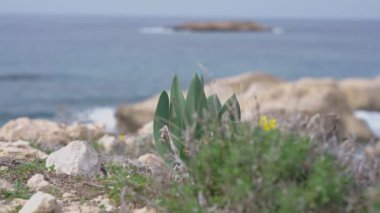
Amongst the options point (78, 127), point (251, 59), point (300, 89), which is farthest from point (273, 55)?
point (78, 127)

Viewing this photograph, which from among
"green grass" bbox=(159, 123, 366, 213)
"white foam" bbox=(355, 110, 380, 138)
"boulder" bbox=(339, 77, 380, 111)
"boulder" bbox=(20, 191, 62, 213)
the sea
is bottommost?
the sea

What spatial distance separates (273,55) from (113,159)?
179 ft

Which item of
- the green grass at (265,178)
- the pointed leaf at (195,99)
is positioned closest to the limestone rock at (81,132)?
the pointed leaf at (195,99)

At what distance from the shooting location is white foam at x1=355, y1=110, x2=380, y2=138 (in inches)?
A: 872

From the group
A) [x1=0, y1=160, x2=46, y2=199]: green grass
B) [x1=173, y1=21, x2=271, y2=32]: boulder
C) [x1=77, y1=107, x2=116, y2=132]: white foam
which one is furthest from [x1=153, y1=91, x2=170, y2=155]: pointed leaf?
[x1=173, y1=21, x2=271, y2=32]: boulder

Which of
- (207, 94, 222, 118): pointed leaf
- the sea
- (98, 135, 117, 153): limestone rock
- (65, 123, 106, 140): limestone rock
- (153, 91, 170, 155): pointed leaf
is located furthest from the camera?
the sea

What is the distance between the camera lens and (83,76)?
39750 millimetres

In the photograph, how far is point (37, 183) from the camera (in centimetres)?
478

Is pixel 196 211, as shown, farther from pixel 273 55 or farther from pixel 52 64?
pixel 273 55

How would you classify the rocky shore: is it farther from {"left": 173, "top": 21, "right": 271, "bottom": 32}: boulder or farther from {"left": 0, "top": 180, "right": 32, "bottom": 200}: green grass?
{"left": 173, "top": 21, "right": 271, "bottom": 32}: boulder

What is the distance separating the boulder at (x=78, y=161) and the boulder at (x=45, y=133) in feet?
8.63

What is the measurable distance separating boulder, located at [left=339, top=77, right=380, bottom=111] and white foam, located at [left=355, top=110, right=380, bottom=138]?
0.48 m

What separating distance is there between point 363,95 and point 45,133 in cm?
1855

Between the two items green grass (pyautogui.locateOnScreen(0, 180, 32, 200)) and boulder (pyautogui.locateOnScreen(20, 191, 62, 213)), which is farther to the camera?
green grass (pyautogui.locateOnScreen(0, 180, 32, 200))
